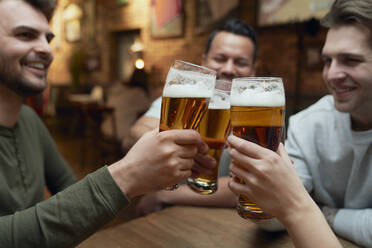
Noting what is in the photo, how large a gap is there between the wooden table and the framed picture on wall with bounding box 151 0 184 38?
4561mm

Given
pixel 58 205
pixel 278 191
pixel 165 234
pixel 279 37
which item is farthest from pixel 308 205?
pixel 279 37

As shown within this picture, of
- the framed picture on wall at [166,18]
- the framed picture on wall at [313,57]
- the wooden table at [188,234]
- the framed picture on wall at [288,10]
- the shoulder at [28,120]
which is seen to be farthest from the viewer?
the framed picture on wall at [166,18]

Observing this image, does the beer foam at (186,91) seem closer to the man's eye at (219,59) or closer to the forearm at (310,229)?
the forearm at (310,229)

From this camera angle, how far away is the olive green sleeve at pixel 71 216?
2.39ft

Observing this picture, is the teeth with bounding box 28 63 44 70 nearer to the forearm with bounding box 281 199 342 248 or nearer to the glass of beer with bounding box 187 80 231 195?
Answer: the glass of beer with bounding box 187 80 231 195

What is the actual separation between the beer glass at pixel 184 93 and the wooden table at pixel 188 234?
1.30ft

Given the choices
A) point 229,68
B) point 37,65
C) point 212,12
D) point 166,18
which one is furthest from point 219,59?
point 166,18

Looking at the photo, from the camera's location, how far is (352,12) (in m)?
1.06

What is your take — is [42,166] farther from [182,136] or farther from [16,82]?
[182,136]

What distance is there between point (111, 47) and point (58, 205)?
653 cm

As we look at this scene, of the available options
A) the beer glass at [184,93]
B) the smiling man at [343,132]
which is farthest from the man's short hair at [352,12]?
the beer glass at [184,93]

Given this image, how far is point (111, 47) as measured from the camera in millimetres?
6750

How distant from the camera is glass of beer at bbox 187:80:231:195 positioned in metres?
0.94

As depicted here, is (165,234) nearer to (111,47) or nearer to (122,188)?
(122,188)
